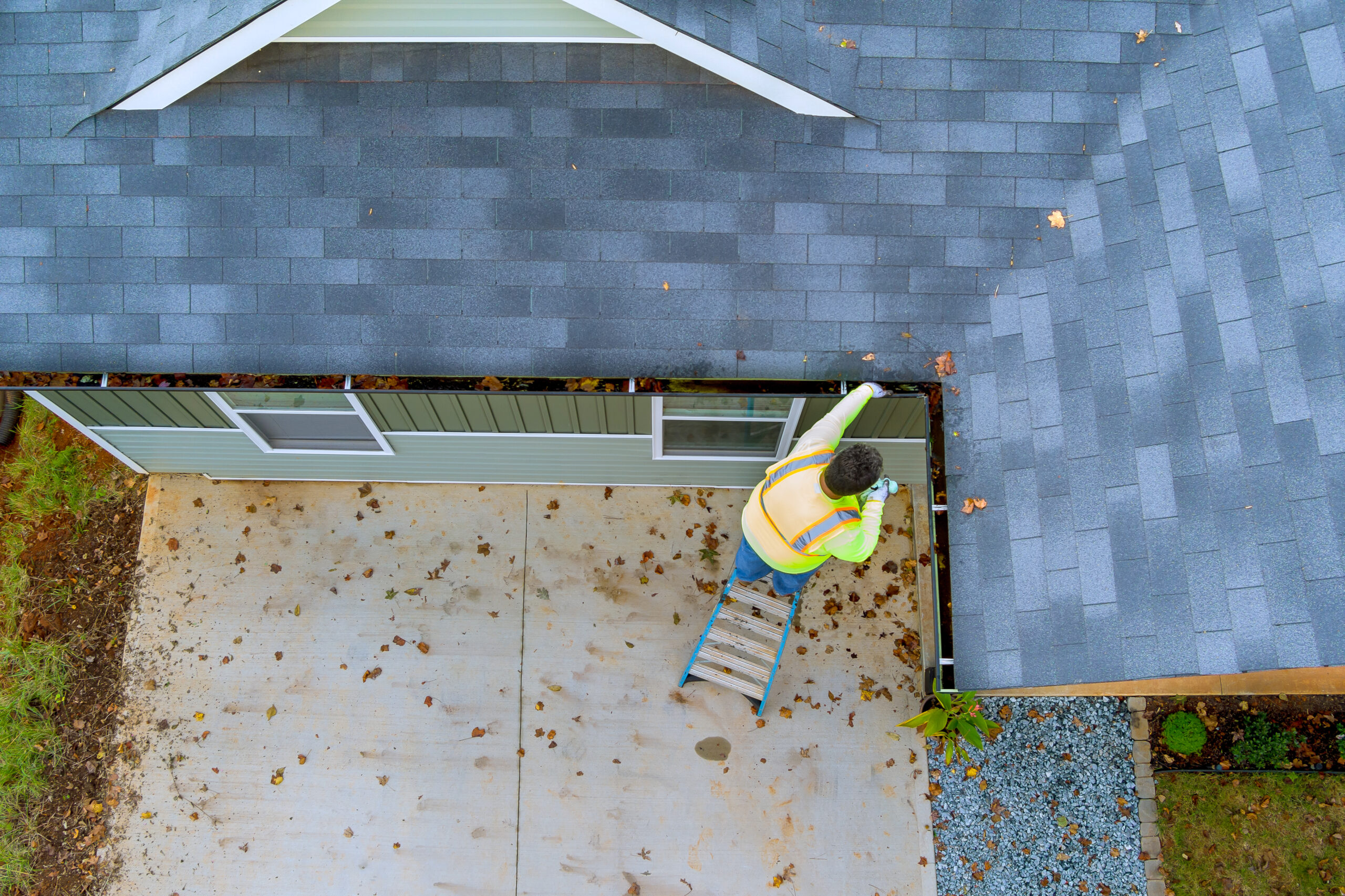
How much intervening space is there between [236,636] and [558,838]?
3.95m

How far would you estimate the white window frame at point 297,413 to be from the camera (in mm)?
6477

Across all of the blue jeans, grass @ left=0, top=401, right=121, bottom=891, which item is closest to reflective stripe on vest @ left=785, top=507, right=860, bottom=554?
the blue jeans

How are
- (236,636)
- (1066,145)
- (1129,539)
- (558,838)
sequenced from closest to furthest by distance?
(1129,539) → (1066,145) → (558,838) → (236,636)

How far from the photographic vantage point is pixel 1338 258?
16.0 feet

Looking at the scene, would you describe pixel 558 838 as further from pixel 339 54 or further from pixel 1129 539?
pixel 339 54

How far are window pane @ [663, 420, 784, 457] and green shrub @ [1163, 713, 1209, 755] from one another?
4812 mm

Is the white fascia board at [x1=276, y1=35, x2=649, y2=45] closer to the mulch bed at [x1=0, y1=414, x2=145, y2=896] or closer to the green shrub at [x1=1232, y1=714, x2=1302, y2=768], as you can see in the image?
the mulch bed at [x1=0, y1=414, x2=145, y2=896]

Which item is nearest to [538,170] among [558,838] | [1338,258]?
[1338,258]

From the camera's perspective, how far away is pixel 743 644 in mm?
7156

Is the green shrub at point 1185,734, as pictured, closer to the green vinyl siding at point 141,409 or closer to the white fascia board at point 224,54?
the white fascia board at point 224,54

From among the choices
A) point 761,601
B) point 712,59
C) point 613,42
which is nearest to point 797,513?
point 761,601

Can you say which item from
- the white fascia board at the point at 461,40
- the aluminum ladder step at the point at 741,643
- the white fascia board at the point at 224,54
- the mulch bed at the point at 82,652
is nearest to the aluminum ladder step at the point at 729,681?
the aluminum ladder step at the point at 741,643

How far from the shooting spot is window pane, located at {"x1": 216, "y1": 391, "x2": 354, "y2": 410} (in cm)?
644

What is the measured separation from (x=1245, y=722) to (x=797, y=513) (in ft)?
19.9
